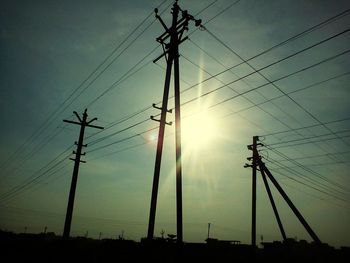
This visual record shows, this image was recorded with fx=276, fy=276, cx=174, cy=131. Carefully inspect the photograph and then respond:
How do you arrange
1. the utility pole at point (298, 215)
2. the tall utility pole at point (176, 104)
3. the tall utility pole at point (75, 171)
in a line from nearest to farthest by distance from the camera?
the tall utility pole at point (176, 104) < the utility pole at point (298, 215) < the tall utility pole at point (75, 171)

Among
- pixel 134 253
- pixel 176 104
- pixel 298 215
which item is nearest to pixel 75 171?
pixel 134 253

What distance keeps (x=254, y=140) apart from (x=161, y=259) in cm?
1344

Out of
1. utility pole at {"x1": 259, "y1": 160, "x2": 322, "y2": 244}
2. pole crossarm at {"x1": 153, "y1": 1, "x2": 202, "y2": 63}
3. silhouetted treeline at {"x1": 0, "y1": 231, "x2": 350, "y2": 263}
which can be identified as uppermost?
pole crossarm at {"x1": 153, "y1": 1, "x2": 202, "y2": 63}

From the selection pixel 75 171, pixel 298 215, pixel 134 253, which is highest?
pixel 75 171

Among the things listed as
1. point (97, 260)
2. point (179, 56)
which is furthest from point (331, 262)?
point (179, 56)

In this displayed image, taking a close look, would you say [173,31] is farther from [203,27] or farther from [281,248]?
[281,248]

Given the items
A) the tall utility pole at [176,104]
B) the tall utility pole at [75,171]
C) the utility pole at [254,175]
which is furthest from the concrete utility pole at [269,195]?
the tall utility pole at [75,171]

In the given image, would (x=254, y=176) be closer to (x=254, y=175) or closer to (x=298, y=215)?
(x=254, y=175)

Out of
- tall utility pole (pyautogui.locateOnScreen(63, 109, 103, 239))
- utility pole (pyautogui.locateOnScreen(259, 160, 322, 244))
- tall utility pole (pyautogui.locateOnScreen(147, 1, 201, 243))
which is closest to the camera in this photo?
tall utility pole (pyautogui.locateOnScreen(147, 1, 201, 243))

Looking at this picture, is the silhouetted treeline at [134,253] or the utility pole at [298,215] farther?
the silhouetted treeline at [134,253]

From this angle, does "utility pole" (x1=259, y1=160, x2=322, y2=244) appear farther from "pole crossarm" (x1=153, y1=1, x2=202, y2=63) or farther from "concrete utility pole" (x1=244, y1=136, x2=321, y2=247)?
"pole crossarm" (x1=153, y1=1, x2=202, y2=63)

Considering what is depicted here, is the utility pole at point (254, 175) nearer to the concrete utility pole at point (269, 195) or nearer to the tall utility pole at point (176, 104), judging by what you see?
the concrete utility pole at point (269, 195)

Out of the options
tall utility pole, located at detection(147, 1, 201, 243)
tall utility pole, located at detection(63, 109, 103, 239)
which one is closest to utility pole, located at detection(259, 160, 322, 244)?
tall utility pole, located at detection(147, 1, 201, 243)

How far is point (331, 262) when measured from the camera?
28.0m
